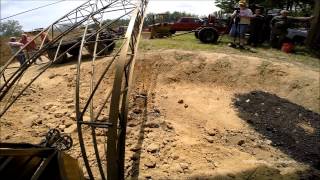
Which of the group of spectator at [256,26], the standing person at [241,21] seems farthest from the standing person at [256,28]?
the standing person at [241,21]

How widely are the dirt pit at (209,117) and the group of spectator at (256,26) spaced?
2023mm

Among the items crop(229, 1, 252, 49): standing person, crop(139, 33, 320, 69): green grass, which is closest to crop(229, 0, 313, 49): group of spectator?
crop(229, 1, 252, 49): standing person

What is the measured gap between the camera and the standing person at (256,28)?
18906mm

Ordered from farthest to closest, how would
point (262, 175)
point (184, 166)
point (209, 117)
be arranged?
point (209, 117)
point (184, 166)
point (262, 175)

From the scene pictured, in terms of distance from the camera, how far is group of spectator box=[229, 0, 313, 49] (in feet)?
59.0

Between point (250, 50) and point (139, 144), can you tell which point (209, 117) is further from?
point (250, 50)

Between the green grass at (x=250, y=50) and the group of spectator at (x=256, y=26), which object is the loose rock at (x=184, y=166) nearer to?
the green grass at (x=250, y=50)

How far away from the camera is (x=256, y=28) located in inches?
762

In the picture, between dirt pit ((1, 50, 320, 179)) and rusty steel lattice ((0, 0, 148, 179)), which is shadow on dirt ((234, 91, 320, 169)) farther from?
rusty steel lattice ((0, 0, 148, 179))

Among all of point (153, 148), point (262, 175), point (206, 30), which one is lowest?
point (262, 175)

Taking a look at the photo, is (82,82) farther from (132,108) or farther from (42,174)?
(42,174)

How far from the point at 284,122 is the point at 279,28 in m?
7.19

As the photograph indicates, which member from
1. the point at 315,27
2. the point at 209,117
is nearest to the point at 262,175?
the point at 209,117

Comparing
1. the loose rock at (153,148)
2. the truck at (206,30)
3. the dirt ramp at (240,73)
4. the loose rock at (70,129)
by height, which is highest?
the truck at (206,30)
